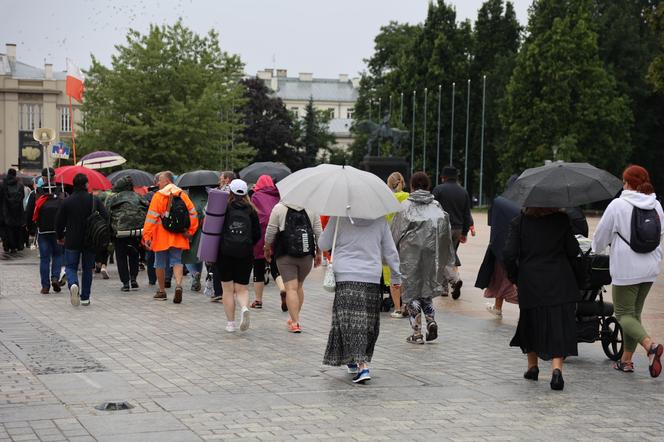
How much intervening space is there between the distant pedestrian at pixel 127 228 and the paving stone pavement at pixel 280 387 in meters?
3.48

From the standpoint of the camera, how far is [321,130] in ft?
356

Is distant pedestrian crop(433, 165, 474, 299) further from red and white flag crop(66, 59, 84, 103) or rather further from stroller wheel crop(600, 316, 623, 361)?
red and white flag crop(66, 59, 84, 103)

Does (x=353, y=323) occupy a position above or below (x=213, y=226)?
below

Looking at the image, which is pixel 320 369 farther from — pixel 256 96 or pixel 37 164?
pixel 37 164

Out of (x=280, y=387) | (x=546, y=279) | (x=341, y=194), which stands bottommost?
(x=280, y=387)

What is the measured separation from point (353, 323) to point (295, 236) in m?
2.97

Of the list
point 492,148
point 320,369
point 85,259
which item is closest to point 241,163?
point 492,148

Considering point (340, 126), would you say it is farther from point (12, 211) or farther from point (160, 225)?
point (160, 225)

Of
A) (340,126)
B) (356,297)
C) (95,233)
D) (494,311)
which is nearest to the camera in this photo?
(356,297)

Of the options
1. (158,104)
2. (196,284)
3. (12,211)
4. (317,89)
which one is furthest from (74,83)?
(317,89)

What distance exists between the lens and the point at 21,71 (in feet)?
430

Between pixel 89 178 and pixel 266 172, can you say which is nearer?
pixel 89 178

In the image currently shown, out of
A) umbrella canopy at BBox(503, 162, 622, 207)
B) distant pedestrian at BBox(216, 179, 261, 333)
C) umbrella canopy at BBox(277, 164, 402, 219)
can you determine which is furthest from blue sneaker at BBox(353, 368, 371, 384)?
distant pedestrian at BBox(216, 179, 261, 333)

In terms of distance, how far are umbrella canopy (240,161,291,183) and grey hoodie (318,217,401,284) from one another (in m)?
9.50
